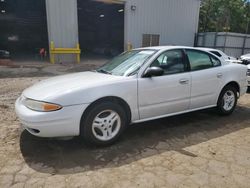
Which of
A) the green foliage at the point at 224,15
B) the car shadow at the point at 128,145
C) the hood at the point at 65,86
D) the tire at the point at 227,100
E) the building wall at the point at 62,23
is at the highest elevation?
the green foliage at the point at 224,15

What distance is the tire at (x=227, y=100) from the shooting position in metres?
4.74

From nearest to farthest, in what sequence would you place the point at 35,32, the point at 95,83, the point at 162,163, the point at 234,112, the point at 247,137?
the point at 162,163 < the point at 95,83 < the point at 247,137 < the point at 234,112 < the point at 35,32

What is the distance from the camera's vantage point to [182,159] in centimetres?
312

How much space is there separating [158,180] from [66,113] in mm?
1448

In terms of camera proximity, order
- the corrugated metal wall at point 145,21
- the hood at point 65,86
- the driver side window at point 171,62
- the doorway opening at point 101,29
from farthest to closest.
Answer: the doorway opening at point 101,29 → the corrugated metal wall at point 145,21 → the driver side window at point 171,62 → the hood at point 65,86

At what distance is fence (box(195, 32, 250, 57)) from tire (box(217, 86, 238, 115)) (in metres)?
15.2

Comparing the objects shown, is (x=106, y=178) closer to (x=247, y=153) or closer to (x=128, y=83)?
(x=128, y=83)

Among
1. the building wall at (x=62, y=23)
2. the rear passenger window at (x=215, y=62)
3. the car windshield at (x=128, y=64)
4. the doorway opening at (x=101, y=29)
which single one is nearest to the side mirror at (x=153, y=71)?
the car windshield at (x=128, y=64)

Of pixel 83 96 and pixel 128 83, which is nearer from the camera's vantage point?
pixel 83 96

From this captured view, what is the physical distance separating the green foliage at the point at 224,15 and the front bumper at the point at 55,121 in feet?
119

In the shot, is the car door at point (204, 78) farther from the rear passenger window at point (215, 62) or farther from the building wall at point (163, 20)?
the building wall at point (163, 20)

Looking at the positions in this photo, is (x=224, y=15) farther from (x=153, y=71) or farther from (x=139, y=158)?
(x=139, y=158)

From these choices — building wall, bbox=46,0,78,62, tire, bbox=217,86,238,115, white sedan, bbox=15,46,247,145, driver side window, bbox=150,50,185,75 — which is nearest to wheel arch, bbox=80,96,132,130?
white sedan, bbox=15,46,247,145

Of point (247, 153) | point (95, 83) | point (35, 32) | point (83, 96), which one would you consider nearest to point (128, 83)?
point (95, 83)
